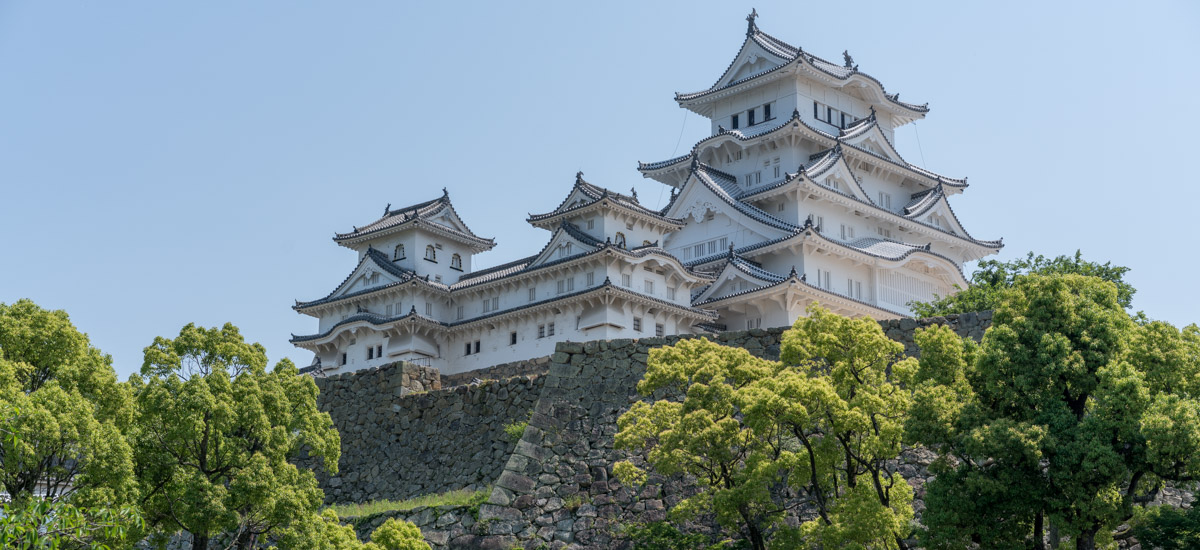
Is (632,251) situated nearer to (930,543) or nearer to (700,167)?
(700,167)

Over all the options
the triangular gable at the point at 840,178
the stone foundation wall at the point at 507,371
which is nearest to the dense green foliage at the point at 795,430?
the stone foundation wall at the point at 507,371

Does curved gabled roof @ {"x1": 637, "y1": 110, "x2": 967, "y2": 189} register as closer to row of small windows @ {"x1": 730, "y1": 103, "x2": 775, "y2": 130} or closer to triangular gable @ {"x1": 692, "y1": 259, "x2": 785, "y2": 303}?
row of small windows @ {"x1": 730, "y1": 103, "x2": 775, "y2": 130}

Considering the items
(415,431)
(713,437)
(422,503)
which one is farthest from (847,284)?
(713,437)

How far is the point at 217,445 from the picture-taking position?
20344 millimetres

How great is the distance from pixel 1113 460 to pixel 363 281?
4025cm

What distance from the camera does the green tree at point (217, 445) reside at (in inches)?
787

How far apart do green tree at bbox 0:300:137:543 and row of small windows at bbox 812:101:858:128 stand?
1765 inches

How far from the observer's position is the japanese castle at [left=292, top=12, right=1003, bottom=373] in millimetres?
51219

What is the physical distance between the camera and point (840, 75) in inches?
2450

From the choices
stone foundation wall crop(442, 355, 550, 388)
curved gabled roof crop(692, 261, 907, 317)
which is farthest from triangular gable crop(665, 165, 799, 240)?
stone foundation wall crop(442, 355, 550, 388)

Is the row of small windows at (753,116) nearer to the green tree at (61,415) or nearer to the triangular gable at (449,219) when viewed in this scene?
the triangular gable at (449,219)

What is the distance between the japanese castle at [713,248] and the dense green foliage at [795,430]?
25706 millimetres

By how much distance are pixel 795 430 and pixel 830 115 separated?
140 feet

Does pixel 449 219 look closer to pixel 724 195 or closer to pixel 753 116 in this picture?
pixel 724 195
